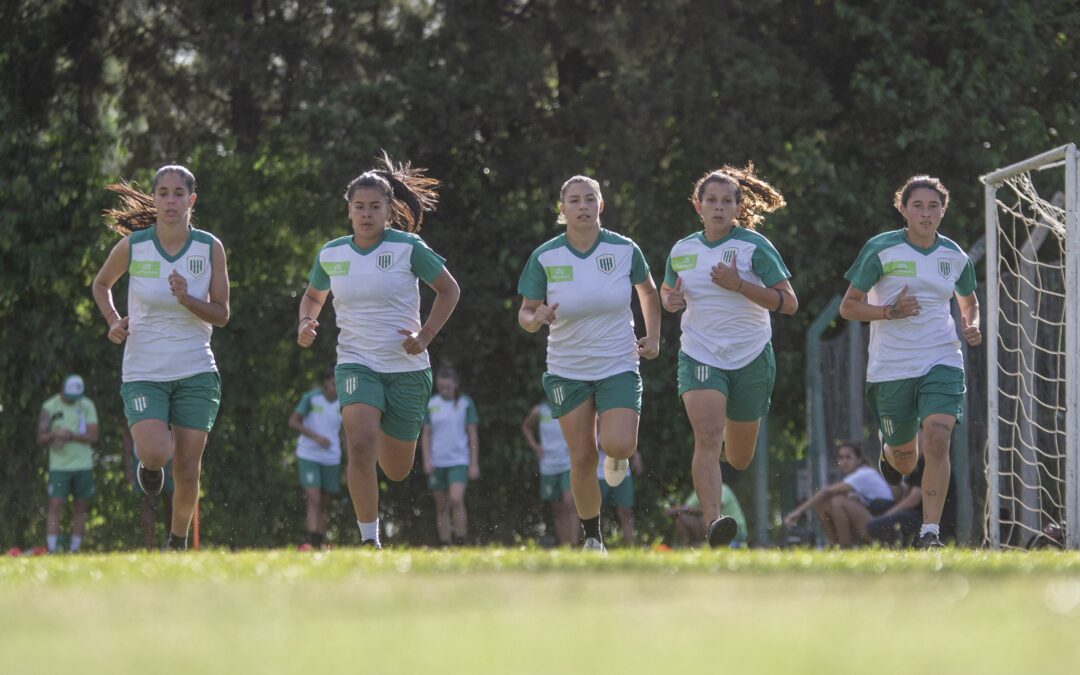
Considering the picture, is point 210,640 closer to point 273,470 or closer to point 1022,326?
point 1022,326

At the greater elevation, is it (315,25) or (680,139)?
(315,25)

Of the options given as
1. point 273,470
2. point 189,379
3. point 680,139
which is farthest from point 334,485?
point 189,379

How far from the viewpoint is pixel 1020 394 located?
13.7 meters

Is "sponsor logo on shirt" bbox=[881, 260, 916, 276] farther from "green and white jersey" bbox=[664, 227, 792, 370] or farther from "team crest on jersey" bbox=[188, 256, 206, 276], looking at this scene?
"team crest on jersey" bbox=[188, 256, 206, 276]

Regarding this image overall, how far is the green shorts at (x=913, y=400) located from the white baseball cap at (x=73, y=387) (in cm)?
1062

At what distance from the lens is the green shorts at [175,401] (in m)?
9.48

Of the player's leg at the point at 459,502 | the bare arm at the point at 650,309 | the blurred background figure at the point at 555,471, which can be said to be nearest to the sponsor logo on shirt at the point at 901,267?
the bare arm at the point at 650,309

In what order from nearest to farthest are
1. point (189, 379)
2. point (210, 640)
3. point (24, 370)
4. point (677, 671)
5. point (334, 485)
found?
point (677, 671) < point (210, 640) < point (189, 379) < point (334, 485) < point (24, 370)

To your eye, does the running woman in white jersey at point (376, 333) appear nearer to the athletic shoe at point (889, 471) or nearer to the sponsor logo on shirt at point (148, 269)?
the sponsor logo on shirt at point (148, 269)

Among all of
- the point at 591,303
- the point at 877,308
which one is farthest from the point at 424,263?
the point at 877,308

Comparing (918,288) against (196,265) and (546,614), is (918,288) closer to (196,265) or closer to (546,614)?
(196,265)

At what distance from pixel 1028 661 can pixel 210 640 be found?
2.10 m

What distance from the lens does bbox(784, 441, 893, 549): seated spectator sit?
→ 14.1m

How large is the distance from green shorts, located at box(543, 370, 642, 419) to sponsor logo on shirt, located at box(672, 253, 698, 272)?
72 centimetres
